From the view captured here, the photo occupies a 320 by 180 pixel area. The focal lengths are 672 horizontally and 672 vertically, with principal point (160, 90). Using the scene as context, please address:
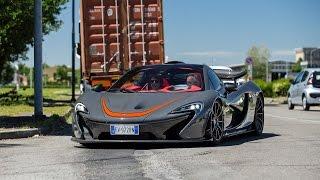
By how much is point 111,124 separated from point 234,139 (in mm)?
2682

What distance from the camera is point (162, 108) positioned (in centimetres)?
923

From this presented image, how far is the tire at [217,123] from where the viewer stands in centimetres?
955

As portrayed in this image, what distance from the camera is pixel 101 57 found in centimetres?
1969

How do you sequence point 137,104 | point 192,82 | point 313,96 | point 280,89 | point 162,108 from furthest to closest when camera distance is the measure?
point 280,89, point 313,96, point 192,82, point 137,104, point 162,108

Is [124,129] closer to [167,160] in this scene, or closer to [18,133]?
[167,160]

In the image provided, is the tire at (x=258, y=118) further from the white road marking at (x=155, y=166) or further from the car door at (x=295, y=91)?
the car door at (x=295, y=91)

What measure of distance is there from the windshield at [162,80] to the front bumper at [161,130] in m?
0.97

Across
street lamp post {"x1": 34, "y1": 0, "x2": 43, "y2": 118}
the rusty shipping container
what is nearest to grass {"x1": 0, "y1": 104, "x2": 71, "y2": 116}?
the rusty shipping container

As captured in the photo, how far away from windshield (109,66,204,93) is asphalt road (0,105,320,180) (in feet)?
3.10

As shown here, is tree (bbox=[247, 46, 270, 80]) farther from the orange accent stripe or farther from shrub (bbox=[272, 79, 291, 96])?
the orange accent stripe

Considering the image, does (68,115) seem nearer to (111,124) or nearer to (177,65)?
(177,65)

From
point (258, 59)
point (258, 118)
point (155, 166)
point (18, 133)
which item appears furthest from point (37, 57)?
point (258, 59)

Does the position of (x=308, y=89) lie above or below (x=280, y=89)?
above

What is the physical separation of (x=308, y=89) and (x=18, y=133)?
15.1 meters
